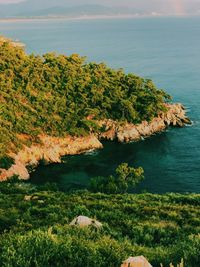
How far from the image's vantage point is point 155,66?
182 meters

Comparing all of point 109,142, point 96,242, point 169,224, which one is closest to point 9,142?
point 109,142

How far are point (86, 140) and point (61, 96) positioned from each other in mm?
15167

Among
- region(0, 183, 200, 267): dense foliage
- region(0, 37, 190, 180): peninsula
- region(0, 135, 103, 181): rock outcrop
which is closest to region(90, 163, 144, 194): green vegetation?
region(0, 183, 200, 267): dense foliage

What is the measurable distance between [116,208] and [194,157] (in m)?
49.2

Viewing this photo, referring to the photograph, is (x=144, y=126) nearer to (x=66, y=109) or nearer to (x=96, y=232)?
(x=66, y=109)

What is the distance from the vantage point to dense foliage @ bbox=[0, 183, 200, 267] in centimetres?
1784

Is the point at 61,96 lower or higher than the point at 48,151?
higher

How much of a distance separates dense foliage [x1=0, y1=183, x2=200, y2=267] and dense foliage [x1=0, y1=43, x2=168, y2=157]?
114 feet

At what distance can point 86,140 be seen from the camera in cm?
8769

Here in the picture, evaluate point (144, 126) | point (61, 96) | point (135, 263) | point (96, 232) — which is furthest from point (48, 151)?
point (135, 263)

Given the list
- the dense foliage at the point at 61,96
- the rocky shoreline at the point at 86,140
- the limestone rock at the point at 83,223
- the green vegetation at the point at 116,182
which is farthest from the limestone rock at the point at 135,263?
the dense foliage at the point at 61,96

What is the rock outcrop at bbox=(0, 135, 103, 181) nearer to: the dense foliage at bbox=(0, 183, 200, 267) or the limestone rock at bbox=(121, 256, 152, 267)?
the dense foliage at bbox=(0, 183, 200, 267)

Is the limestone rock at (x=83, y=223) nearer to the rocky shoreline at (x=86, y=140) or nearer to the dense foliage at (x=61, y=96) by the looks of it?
the rocky shoreline at (x=86, y=140)

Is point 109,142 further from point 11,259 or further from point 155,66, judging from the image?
point 155,66
